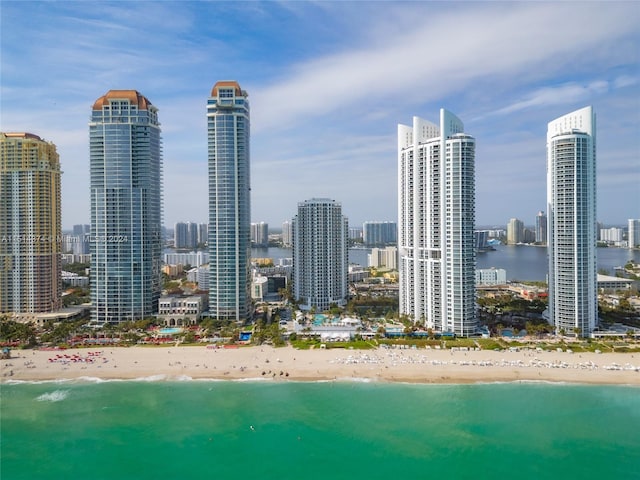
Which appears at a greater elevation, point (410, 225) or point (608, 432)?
point (410, 225)

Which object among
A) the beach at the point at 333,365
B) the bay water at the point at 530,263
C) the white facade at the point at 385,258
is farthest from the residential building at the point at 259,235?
the beach at the point at 333,365

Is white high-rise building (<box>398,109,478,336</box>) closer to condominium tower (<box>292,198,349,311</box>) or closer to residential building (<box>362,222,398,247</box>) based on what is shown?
condominium tower (<box>292,198,349,311</box>)

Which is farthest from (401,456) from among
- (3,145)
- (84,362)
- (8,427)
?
(3,145)

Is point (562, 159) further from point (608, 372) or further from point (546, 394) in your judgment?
point (546, 394)

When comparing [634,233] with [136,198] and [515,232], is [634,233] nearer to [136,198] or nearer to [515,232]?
[515,232]

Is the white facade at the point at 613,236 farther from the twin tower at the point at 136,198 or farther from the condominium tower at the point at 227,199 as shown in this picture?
the twin tower at the point at 136,198
